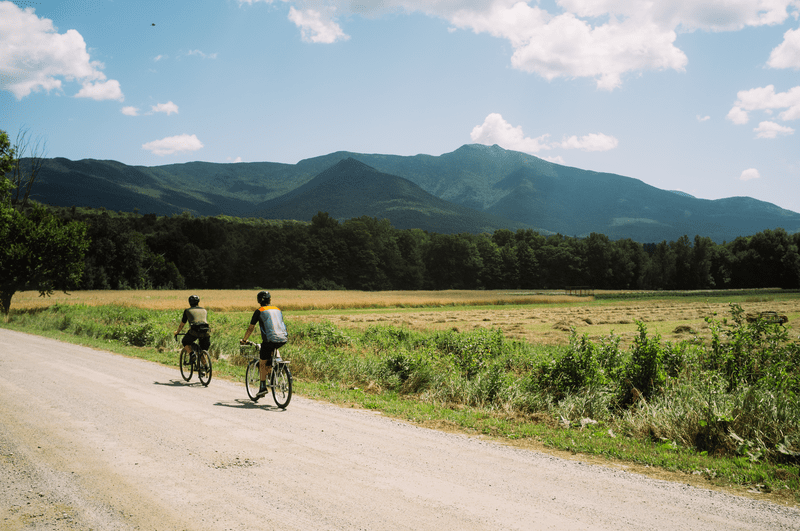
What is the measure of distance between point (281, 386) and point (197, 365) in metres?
3.77

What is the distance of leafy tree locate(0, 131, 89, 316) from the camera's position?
34.8m

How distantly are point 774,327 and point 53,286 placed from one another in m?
45.1

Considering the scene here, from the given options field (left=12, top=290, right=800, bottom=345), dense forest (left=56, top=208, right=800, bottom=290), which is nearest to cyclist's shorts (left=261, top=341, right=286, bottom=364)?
field (left=12, top=290, right=800, bottom=345)

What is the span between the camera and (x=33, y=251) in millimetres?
35812

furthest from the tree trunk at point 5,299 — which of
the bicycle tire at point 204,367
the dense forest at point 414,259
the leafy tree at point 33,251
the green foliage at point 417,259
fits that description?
the dense forest at point 414,259

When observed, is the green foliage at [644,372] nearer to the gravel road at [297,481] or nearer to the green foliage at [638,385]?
the green foliage at [638,385]

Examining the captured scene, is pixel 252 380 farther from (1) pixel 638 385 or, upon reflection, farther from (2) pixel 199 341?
(1) pixel 638 385

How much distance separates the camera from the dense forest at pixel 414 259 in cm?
9662

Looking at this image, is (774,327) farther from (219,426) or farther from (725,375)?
(219,426)

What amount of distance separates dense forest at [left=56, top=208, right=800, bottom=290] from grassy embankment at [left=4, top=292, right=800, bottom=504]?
79190 mm

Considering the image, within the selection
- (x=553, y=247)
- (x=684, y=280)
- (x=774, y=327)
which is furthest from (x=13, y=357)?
(x=684, y=280)

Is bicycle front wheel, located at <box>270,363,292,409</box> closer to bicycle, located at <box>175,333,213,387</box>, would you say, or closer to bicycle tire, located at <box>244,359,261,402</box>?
bicycle tire, located at <box>244,359,261,402</box>

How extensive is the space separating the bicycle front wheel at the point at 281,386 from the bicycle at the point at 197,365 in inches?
120

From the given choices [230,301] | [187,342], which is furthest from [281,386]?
[230,301]
